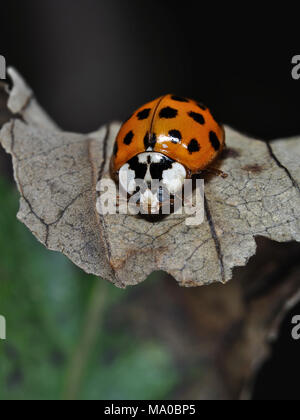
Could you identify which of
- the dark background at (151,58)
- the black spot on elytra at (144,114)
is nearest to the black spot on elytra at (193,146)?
the black spot on elytra at (144,114)

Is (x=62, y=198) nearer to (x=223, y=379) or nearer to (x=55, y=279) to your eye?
(x=55, y=279)

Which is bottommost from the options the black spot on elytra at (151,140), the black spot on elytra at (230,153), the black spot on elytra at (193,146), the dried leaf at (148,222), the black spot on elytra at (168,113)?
the dried leaf at (148,222)

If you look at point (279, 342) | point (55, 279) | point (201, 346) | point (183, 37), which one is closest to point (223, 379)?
point (201, 346)

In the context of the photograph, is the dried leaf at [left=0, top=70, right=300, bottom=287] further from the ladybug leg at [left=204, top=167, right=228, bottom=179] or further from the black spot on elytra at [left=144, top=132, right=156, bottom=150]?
the black spot on elytra at [left=144, top=132, right=156, bottom=150]

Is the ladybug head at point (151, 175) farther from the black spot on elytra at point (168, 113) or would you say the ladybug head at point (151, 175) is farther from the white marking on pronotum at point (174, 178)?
the black spot on elytra at point (168, 113)

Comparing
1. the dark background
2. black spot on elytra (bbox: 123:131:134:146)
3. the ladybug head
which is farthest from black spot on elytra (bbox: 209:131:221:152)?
the dark background
